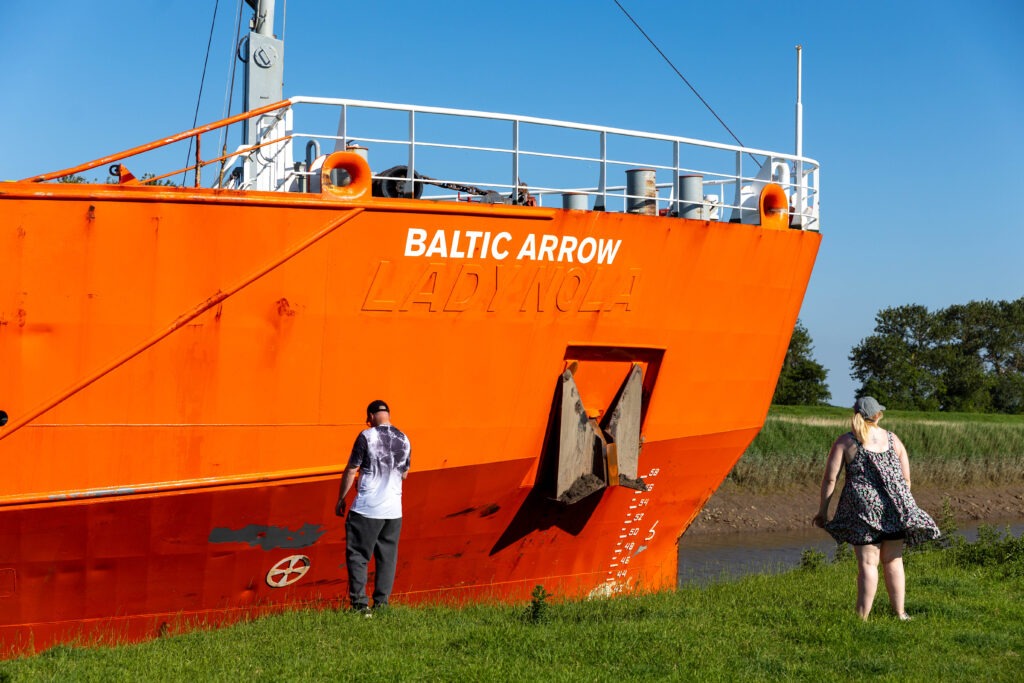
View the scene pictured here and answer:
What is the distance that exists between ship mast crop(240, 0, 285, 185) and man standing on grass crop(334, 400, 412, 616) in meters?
4.33

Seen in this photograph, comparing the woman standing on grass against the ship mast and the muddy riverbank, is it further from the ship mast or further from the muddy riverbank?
the muddy riverbank

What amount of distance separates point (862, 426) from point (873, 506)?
543mm

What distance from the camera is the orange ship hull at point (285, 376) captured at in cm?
802

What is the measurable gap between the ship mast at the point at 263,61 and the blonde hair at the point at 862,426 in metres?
6.54

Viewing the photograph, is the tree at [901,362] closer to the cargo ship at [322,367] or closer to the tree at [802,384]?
the tree at [802,384]

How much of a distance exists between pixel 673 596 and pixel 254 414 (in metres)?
3.74

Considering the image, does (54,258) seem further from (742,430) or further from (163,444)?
(742,430)

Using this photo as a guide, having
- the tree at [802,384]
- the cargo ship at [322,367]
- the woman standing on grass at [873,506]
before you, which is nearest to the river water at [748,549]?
the cargo ship at [322,367]

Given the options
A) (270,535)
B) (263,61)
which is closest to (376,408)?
(270,535)

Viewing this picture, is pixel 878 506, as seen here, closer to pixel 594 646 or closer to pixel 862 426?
pixel 862 426

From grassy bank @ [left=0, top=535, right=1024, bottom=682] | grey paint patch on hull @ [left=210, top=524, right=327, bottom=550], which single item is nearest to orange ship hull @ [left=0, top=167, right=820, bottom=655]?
grey paint patch on hull @ [left=210, top=524, right=327, bottom=550]

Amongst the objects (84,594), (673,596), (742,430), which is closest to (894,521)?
(673,596)

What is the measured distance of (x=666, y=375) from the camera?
10.6 meters

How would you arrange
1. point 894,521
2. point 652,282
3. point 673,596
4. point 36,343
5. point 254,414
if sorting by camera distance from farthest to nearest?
point 652,282, point 673,596, point 254,414, point 36,343, point 894,521
